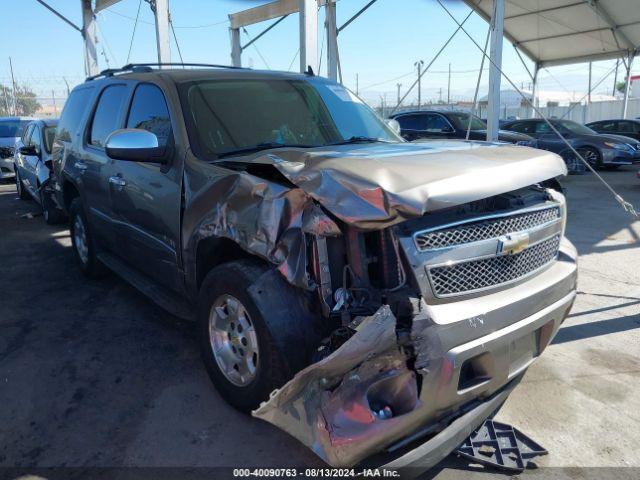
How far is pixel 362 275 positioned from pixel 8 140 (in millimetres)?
16395

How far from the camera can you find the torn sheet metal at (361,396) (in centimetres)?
208

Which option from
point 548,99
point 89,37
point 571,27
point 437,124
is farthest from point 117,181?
point 548,99

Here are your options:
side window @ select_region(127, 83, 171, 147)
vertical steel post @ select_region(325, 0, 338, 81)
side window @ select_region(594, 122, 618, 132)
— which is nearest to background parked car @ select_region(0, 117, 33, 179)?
vertical steel post @ select_region(325, 0, 338, 81)

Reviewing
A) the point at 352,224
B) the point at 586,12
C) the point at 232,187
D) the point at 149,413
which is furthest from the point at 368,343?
the point at 586,12

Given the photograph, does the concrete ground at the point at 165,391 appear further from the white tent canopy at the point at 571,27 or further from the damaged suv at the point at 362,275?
the white tent canopy at the point at 571,27

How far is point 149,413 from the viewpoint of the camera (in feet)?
10.3

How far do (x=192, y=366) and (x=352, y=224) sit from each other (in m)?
2.07

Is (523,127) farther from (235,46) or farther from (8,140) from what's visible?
(8,140)

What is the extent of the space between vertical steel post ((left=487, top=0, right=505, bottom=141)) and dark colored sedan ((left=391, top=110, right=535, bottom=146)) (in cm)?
158

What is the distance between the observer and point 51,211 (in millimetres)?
8750

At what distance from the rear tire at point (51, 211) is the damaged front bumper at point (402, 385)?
24.8 feet

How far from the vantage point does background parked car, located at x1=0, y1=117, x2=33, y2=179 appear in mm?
14711

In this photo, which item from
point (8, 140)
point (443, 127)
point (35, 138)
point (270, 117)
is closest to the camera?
point (270, 117)

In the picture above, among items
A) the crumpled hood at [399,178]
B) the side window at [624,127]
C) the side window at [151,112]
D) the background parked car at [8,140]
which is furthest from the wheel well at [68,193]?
the side window at [624,127]
